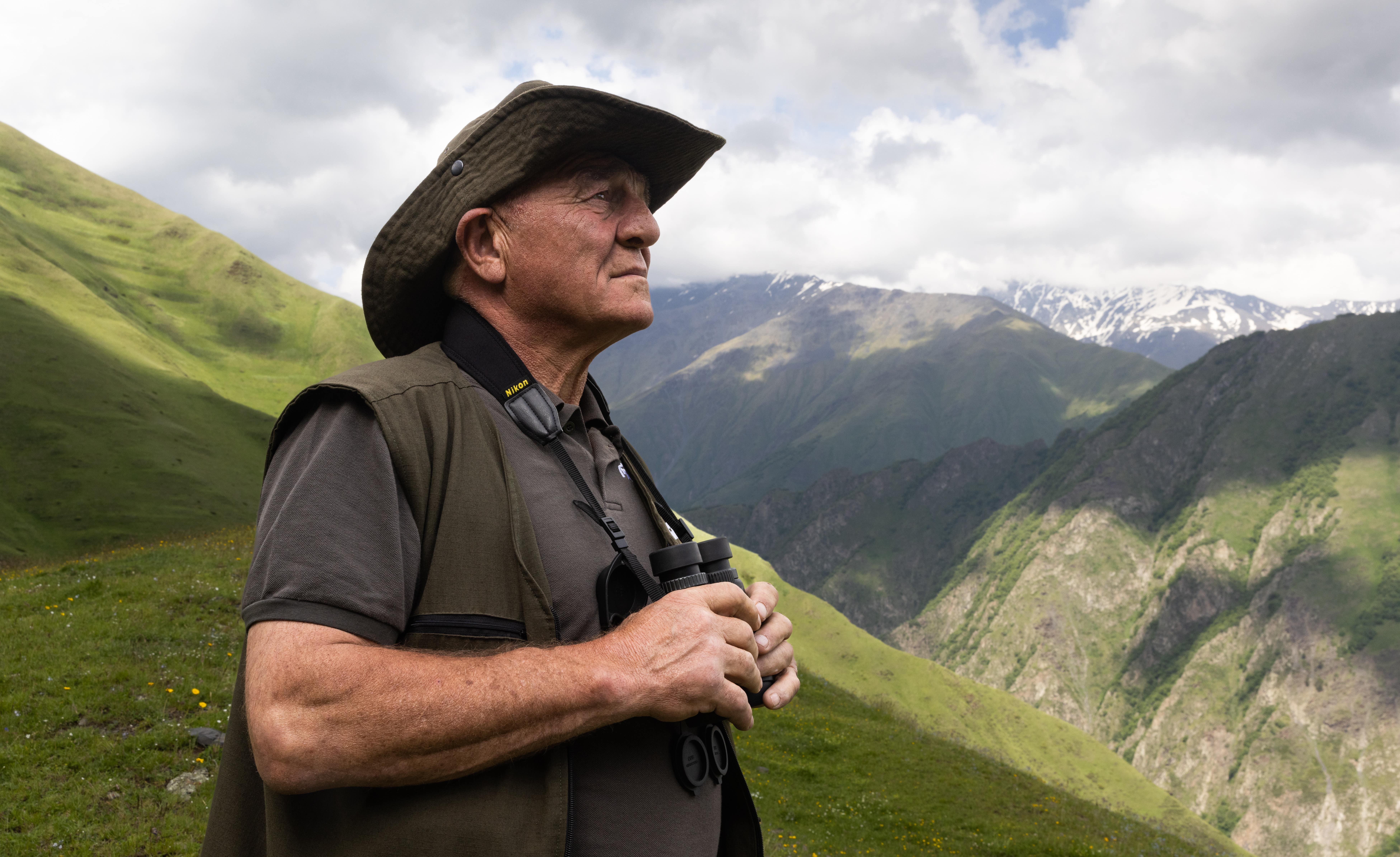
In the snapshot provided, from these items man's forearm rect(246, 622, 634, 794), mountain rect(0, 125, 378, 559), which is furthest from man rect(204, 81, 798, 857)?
mountain rect(0, 125, 378, 559)

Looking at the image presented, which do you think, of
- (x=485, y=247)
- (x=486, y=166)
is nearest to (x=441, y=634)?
(x=485, y=247)

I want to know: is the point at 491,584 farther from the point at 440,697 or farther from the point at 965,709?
the point at 965,709

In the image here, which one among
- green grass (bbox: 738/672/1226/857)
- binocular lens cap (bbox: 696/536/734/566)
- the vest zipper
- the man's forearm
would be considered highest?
binocular lens cap (bbox: 696/536/734/566)

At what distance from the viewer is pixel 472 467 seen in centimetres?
209

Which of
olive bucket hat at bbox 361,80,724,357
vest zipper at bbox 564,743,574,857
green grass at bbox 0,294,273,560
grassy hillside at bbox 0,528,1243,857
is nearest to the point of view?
vest zipper at bbox 564,743,574,857

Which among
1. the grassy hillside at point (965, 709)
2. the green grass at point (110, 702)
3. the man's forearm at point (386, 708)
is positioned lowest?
the grassy hillside at point (965, 709)

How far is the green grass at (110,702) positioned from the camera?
390 inches

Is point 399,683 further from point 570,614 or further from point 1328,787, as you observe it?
point 1328,787

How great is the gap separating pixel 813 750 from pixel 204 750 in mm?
17474

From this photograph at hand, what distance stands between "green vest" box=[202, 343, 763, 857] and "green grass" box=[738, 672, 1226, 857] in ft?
49.9

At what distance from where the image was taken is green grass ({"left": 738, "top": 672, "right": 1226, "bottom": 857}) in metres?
19.2

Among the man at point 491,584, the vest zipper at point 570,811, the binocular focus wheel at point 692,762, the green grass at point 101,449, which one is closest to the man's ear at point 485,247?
the man at point 491,584

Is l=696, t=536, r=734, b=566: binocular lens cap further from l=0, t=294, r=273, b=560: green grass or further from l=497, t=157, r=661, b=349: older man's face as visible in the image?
l=0, t=294, r=273, b=560: green grass

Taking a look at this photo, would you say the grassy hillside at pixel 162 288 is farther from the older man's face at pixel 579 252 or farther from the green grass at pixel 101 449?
the older man's face at pixel 579 252
